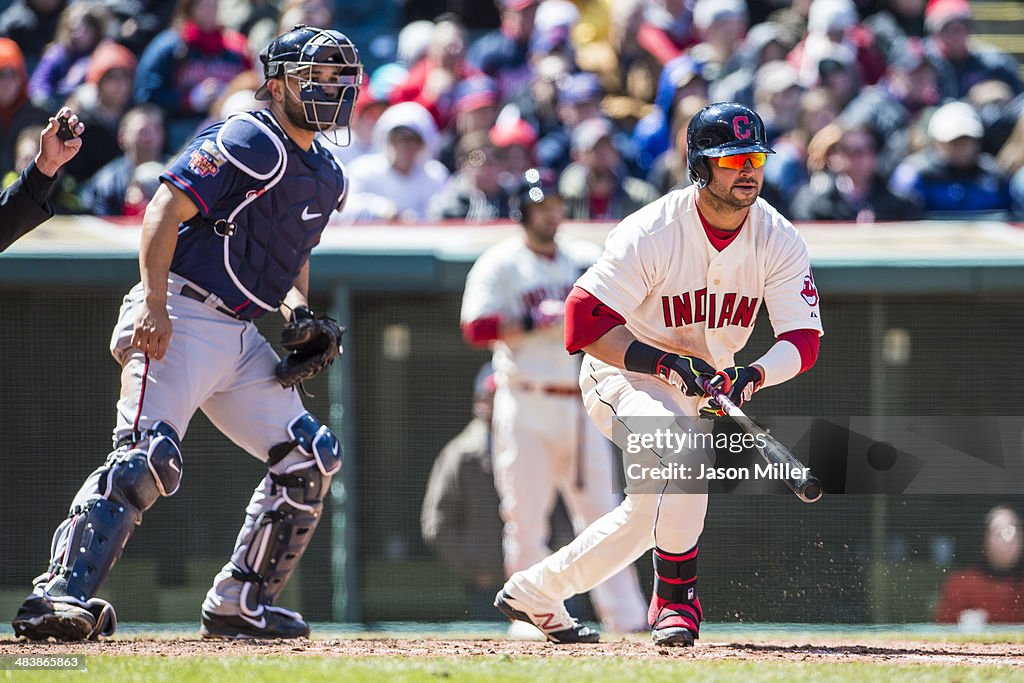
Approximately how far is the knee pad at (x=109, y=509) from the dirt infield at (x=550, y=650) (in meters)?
0.21

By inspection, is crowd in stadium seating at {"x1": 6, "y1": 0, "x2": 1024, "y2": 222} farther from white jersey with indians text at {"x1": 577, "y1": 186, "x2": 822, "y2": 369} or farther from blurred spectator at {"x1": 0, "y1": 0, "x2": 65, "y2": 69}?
white jersey with indians text at {"x1": 577, "y1": 186, "x2": 822, "y2": 369}

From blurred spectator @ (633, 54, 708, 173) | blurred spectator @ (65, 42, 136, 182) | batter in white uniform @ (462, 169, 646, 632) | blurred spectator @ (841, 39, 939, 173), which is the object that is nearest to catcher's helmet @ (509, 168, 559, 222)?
Result: batter in white uniform @ (462, 169, 646, 632)

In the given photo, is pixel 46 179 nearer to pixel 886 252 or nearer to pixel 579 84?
pixel 886 252

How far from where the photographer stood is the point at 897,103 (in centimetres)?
1019

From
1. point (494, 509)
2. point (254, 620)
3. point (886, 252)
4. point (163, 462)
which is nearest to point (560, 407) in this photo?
point (494, 509)

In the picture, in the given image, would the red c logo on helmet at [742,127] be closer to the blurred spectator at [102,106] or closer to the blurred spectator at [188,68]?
the blurred spectator at [102,106]

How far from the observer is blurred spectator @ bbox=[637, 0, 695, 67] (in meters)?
10.6

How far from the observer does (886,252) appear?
7590 mm

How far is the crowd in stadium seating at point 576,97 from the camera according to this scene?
8734 mm

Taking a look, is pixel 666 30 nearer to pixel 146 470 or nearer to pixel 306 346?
pixel 306 346

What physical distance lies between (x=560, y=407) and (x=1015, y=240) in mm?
2455

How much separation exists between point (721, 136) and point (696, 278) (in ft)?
1.52

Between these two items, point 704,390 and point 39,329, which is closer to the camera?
point 704,390

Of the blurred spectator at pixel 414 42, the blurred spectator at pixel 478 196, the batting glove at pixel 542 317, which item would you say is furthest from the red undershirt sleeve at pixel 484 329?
the blurred spectator at pixel 414 42
